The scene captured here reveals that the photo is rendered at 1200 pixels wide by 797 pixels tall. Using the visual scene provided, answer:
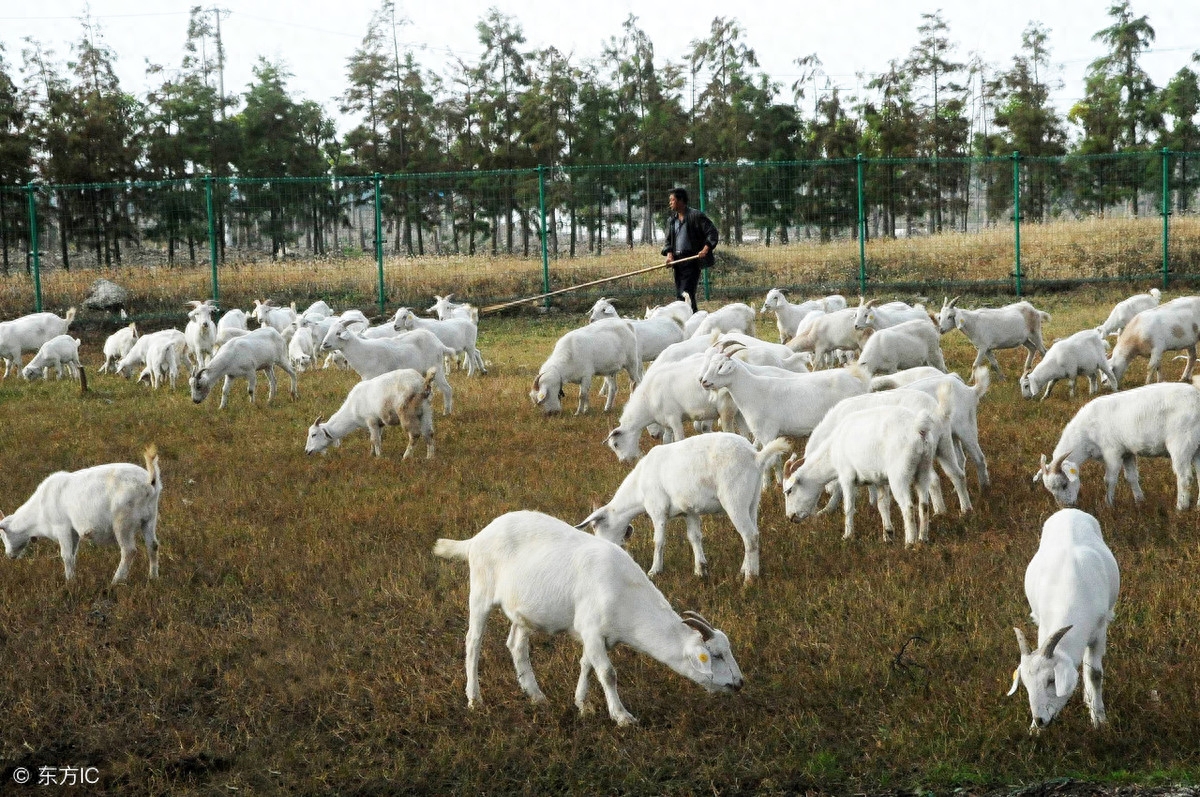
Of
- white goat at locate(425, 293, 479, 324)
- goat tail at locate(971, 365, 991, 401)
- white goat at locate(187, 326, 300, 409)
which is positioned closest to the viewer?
goat tail at locate(971, 365, 991, 401)

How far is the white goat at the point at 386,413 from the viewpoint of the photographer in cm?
1180

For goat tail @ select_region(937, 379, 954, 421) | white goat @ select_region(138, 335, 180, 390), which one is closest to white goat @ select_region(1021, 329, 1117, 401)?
goat tail @ select_region(937, 379, 954, 421)

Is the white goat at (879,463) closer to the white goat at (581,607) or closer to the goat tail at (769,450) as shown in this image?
the goat tail at (769,450)

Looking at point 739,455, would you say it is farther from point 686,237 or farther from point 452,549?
point 686,237

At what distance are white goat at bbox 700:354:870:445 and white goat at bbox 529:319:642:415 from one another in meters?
3.96

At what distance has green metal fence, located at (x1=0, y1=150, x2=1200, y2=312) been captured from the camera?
26938mm

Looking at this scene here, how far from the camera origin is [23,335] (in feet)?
66.5

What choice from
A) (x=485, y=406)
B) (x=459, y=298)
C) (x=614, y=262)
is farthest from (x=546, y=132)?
(x=485, y=406)

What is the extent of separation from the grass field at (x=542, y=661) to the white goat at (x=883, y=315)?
5.50 meters

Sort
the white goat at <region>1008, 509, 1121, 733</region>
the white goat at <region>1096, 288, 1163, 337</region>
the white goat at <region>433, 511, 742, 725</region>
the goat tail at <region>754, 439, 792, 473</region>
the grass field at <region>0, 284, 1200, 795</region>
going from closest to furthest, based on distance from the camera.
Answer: the white goat at <region>1008, 509, 1121, 733</region>, the grass field at <region>0, 284, 1200, 795</region>, the white goat at <region>433, 511, 742, 725</region>, the goat tail at <region>754, 439, 792, 473</region>, the white goat at <region>1096, 288, 1163, 337</region>

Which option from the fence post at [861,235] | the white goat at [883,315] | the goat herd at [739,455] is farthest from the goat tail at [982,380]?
the fence post at [861,235]

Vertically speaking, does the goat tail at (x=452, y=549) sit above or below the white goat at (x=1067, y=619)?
above

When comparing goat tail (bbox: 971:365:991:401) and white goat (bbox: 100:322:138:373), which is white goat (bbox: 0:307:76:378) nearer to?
white goat (bbox: 100:322:138:373)

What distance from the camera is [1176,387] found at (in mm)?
8469
